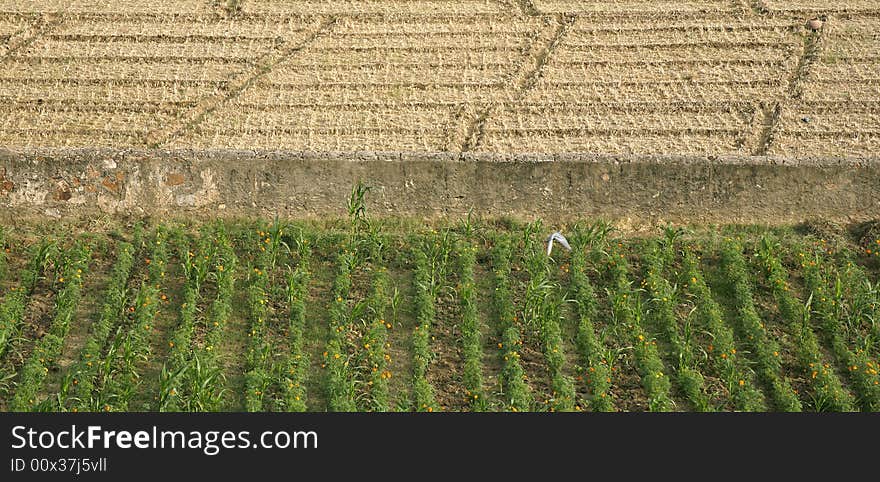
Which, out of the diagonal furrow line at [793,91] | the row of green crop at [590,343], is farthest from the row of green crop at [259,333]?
the diagonal furrow line at [793,91]

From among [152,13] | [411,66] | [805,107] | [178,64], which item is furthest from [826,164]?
[152,13]

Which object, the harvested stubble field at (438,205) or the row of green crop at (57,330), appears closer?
the row of green crop at (57,330)

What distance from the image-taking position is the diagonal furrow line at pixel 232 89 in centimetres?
1173

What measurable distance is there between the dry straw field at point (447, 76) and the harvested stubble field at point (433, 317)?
1.77m

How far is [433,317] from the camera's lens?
909 centimetres

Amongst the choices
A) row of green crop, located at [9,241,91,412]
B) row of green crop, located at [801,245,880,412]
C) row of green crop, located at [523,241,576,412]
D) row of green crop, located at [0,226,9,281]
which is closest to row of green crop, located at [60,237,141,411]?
row of green crop, located at [9,241,91,412]

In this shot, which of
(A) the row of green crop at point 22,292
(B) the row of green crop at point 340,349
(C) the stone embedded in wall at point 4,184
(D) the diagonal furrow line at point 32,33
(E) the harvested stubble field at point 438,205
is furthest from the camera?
(D) the diagonal furrow line at point 32,33

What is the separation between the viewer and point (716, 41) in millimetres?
13445

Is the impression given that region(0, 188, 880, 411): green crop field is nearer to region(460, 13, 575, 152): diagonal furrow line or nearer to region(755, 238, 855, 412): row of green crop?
region(755, 238, 855, 412): row of green crop

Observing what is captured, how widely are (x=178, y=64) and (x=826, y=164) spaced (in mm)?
6593

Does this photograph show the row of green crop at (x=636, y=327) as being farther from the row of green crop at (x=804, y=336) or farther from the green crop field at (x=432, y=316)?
the row of green crop at (x=804, y=336)

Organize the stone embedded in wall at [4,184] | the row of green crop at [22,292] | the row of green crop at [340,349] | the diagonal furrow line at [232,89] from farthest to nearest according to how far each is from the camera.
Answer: the diagonal furrow line at [232,89], the stone embedded in wall at [4,184], the row of green crop at [22,292], the row of green crop at [340,349]

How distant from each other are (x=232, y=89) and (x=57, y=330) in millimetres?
4404

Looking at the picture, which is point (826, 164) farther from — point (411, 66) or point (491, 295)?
point (411, 66)
